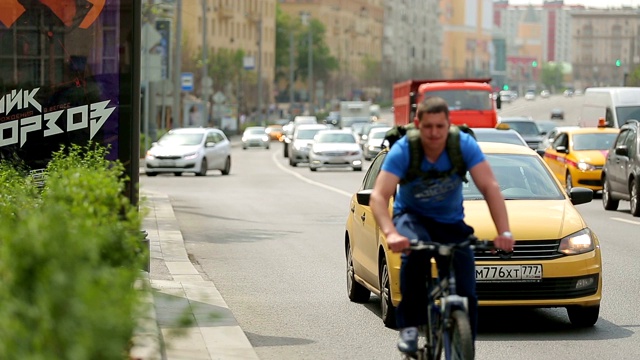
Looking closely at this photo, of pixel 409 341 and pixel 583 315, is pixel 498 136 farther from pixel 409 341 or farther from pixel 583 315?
pixel 409 341

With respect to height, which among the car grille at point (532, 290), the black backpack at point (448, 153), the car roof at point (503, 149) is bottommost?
the car grille at point (532, 290)

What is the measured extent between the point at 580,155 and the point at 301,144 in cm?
2458

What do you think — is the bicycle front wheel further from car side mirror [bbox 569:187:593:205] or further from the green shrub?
car side mirror [bbox 569:187:593:205]

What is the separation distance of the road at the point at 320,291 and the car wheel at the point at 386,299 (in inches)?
4.5

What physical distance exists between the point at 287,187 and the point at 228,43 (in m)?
99.5

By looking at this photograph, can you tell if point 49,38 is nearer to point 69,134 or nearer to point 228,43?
point 69,134

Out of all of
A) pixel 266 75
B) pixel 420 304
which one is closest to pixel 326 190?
pixel 420 304

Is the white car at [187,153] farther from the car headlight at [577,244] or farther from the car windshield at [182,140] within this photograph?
the car headlight at [577,244]

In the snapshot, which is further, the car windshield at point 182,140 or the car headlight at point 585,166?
the car windshield at point 182,140

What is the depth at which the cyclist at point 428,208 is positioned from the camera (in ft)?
23.9

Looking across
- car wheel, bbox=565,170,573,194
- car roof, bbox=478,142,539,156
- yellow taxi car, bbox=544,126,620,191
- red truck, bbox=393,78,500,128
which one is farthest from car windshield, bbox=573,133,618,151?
car roof, bbox=478,142,539,156

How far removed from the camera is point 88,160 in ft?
37.6

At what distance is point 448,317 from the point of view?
712 centimetres

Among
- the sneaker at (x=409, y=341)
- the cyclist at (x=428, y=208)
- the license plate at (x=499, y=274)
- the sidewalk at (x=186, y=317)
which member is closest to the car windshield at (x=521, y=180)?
the license plate at (x=499, y=274)
